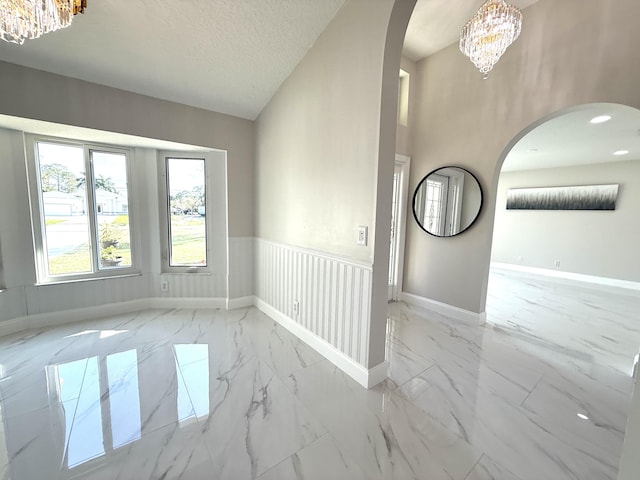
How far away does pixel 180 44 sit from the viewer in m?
2.11

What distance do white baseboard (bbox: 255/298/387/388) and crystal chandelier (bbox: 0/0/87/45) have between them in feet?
8.88

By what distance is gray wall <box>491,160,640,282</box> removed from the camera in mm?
4820

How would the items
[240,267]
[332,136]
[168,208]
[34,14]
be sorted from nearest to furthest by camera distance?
[34,14]
[332,136]
[168,208]
[240,267]

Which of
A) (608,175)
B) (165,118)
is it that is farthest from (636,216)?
(165,118)

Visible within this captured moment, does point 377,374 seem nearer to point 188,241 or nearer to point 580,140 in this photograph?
point 188,241

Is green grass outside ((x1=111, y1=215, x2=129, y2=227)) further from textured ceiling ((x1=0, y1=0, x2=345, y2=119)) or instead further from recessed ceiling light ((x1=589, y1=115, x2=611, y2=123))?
recessed ceiling light ((x1=589, y1=115, x2=611, y2=123))

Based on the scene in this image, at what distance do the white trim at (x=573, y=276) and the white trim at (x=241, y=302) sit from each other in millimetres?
6447

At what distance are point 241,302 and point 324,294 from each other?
5.39ft

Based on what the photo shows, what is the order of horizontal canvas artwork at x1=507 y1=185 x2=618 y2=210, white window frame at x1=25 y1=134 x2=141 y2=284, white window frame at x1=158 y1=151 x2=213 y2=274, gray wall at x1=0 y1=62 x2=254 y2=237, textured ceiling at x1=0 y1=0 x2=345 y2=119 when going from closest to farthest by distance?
textured ceiling at x1=0 y1=0 x2=345 y2=119 → gray wall at x1=0 y1=62 x2=254 y2=237 → white window frame at x1=25 y1=134 x2=141 y2=284 → white window frame at x1=158 y1=151 x2=213 y2=274 → horizontal canvas artwork at x1=507 y1=185 x2=618 y2=210

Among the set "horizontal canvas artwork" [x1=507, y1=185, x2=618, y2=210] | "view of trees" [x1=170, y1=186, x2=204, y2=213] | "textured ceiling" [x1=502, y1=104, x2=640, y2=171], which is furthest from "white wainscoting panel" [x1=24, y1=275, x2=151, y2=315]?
"horizontal canvas artwork" [x1=507, y1=185, x2=618, y2=210]

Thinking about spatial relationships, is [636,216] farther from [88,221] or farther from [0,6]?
[88,221]

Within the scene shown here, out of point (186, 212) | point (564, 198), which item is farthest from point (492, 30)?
point (564, 198)

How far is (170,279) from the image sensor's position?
3.31 m

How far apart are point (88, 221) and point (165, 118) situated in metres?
1.54
